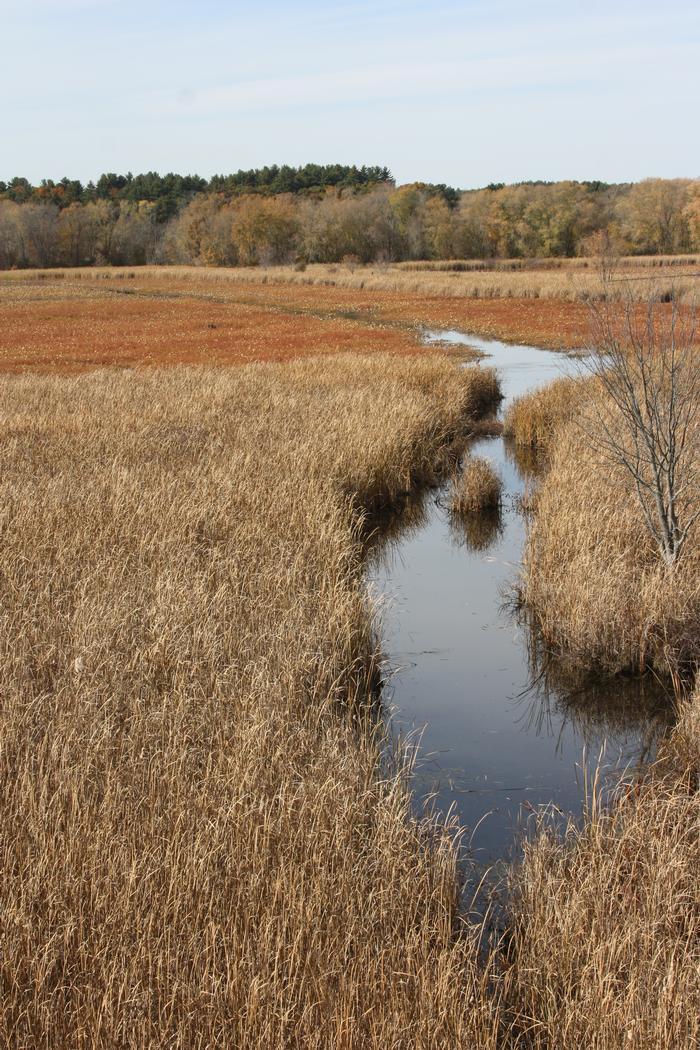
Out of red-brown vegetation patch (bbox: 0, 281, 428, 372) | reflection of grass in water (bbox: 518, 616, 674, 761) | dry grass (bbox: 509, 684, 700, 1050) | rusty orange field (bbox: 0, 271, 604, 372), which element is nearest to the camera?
dry grass (bbox: 509, 684, 700, 1050)

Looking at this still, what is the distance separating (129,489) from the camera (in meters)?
9.73

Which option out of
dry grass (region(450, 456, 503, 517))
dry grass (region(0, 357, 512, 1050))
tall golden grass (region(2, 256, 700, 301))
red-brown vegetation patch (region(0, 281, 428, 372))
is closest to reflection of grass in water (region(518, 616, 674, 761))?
dry grass (region(0, 357, 512, 1050))

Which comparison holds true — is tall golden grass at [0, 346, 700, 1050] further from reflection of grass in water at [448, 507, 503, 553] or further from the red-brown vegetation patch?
the red-brown vegetation patch

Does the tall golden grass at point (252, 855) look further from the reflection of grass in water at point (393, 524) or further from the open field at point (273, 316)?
the open field at point (273, 316)

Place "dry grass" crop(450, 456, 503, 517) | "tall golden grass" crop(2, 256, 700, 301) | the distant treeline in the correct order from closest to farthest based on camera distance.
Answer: "dry grass" crop(450, 456, 503, 517), "tall golden grass" crop(2, 256, 700, 301), the distant treeline

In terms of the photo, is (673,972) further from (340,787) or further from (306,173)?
(306,173)

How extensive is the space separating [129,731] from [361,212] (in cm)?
8910

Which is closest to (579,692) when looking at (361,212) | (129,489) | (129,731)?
(129,731)

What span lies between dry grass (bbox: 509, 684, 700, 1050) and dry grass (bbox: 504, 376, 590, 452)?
12.0m

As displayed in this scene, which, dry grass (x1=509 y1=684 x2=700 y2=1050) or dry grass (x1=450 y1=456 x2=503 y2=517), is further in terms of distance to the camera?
dry grass (x1=450 y1=456 x2=503 y2=517)

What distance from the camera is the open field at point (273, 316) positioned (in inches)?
1088

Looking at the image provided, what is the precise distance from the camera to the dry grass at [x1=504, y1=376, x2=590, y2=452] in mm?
16734

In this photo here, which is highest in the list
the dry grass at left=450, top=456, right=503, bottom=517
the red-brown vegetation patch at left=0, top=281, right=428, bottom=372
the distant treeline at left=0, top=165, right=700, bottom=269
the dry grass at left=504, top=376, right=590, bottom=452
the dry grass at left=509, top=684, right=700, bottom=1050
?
the distant treeline at left=0, top=165, right=700, bottom=269

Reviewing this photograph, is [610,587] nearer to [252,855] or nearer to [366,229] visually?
[252,855]
